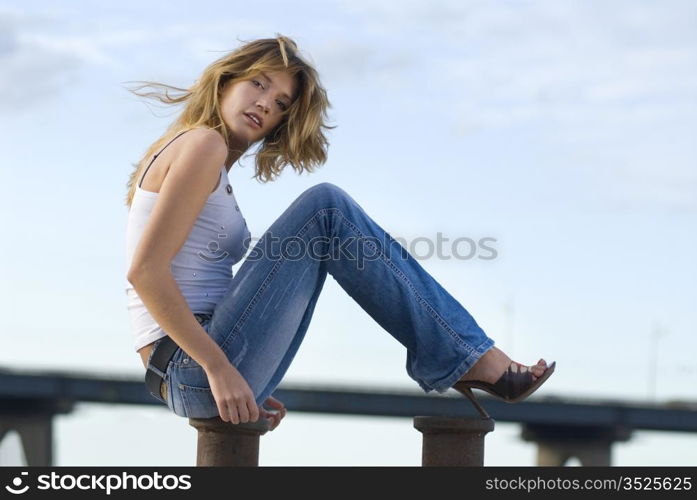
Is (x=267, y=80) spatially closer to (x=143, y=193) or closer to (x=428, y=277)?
(x=143, y=193)

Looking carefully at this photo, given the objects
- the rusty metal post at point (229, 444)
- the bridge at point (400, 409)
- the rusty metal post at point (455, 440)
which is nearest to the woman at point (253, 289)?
the rusty metal post at point (455, 440)

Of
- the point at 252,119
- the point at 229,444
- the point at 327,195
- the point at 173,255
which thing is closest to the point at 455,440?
the point at 229,444

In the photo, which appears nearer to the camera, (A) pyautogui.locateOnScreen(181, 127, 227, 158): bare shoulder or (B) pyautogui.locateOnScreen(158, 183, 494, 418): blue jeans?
(A) pyautogui.locateOnScreen(181, 127, 227, 158): bare shoulder

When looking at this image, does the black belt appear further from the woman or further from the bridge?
the bridge

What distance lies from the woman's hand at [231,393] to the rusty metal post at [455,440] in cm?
132

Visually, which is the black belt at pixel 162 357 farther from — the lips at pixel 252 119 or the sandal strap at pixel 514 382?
the sandal strap at pixel 514 382

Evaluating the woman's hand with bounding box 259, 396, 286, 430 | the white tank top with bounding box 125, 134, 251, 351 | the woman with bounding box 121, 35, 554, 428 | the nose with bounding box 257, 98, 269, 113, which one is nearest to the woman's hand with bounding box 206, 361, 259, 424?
Result: the woman with bounding box 121, 35, 554, 428

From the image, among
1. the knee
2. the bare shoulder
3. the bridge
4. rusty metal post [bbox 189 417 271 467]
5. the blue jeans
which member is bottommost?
rusty metal post [bbox 189 417 271 467]

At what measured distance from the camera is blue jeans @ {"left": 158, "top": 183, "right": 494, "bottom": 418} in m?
5.63

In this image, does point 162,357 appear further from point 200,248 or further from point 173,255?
point 173,255

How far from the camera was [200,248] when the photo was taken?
5781 millimetres

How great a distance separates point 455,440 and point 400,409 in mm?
37862

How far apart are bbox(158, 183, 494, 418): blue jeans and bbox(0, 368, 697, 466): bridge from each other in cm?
3527
